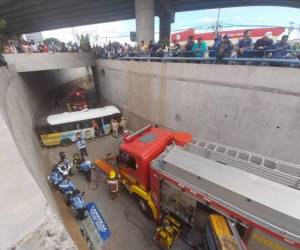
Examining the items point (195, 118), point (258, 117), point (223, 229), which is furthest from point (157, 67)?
point (223, 229)

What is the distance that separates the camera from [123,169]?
20.8 feet

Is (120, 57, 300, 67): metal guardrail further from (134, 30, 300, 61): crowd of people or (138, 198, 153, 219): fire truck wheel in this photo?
(138, 198, 153, 219): fire truck wheel

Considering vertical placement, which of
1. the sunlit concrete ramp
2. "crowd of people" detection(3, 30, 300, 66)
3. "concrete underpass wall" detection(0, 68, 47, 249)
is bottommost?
"concrete underpass wall" detection(0, 68, 47, 249)

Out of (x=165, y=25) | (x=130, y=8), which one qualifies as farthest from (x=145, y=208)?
(x=130, y=8)

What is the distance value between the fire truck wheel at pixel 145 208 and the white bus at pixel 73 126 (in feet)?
24.1

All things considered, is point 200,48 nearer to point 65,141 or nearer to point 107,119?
point 107,119

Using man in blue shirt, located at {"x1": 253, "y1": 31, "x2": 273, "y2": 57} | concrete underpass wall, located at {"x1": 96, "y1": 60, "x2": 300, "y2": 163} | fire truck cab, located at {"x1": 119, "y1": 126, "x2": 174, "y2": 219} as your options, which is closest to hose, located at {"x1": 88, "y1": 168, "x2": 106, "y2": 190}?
fire truck cab, located at {"x1": 119, "y1": 126, "x2": 174, "y2": 219}

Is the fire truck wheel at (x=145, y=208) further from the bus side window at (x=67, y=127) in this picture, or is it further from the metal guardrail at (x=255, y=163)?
the bus side window at (x=67, y=127)

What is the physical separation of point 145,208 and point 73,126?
312 inches

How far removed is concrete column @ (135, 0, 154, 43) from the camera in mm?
14563

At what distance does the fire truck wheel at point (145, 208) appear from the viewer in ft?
19.2

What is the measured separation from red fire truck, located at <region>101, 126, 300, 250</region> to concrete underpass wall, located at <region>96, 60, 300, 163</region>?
2.43m

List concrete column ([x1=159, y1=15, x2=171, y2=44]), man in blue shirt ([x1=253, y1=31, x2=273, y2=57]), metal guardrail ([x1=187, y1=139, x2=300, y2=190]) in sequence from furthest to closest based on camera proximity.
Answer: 1. concrete column ([x1=159, y1=15, x2=171, y2=44])
2. man in blue shirt ([x1=253, y1=31, x2=273, y2=57])
3. metal guardrail ([x1=187, y1=139, x2=300, y2=190])

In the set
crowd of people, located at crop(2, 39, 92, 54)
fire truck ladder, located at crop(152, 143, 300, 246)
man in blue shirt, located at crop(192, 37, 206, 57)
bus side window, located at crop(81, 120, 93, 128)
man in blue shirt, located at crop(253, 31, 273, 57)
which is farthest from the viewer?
crowd of people, located at crop(2, 39, 92, 54)
